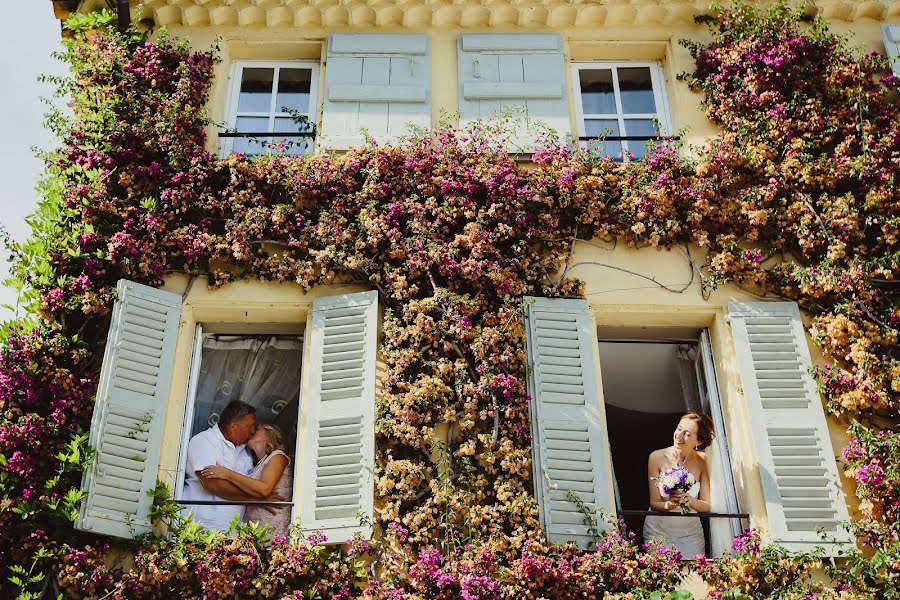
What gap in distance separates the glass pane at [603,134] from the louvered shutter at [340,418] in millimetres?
2247

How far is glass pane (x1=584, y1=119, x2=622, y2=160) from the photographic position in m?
8.54

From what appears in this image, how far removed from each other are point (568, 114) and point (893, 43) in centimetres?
270

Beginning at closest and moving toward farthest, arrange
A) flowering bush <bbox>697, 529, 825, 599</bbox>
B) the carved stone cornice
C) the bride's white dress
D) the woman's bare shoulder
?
flowering bush <bbox>697, 529, 825, 599</bbox> < the bride's white dress < the woman's bare shoulder < the carved stone cornice

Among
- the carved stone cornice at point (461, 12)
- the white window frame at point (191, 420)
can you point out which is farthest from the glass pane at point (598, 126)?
the white window frame at point (191, 420)

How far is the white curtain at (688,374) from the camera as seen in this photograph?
25.7ft

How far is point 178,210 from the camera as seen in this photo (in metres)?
7.89

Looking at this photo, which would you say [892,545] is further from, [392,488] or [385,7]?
[385,7]

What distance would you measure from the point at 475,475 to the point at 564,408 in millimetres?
774

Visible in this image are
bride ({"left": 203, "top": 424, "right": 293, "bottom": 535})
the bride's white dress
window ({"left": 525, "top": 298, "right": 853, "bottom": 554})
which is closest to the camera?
window ({"left": 525, "top": 298, "right": 853, "bottom": 554})

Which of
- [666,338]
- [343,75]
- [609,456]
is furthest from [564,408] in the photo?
[343,75]

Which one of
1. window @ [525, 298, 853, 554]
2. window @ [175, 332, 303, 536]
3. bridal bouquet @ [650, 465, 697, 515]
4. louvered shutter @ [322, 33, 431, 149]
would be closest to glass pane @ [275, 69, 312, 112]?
louvered shutter @ [322, 33, 431, 149]

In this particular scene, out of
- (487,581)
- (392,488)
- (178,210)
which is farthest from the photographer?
(178,210)

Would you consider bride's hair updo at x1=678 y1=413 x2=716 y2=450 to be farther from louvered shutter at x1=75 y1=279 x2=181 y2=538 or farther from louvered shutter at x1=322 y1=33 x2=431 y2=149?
louvered shutter at x1=75 y1=279 x2=181 y2=538

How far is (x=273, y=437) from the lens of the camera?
7.61m
